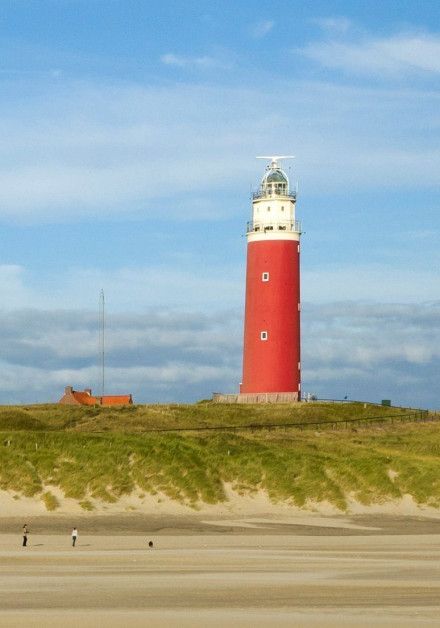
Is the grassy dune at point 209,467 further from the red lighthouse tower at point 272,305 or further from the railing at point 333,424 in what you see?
the red lighthouse tower at point 272,305

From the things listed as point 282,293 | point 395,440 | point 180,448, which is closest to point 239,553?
point 180,448

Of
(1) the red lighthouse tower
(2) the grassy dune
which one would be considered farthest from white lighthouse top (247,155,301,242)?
(2) the grassy dune

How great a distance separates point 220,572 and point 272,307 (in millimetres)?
44534

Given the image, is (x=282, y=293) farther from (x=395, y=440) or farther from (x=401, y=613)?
(x=401, y=613)

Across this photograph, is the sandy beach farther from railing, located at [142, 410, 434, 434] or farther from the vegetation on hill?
the vegetation on hill

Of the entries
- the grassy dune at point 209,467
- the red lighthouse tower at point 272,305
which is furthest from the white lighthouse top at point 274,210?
the grassy dune at point 209,467

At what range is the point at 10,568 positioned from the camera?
36.0 metres

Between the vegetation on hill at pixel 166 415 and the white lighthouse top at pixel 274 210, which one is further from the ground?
the white lighthouse top at pixel 274 210

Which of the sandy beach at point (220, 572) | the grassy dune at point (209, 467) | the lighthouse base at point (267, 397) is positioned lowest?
the sandy beach at point (220, 572)

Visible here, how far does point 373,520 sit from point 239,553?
13528mm

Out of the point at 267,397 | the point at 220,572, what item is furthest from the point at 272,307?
the point at 220,572

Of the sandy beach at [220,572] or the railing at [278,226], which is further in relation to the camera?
the railing at [278,226]

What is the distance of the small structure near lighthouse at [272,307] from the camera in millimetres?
78625

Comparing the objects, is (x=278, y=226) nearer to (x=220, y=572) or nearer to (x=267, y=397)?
(x=267, y=397)
